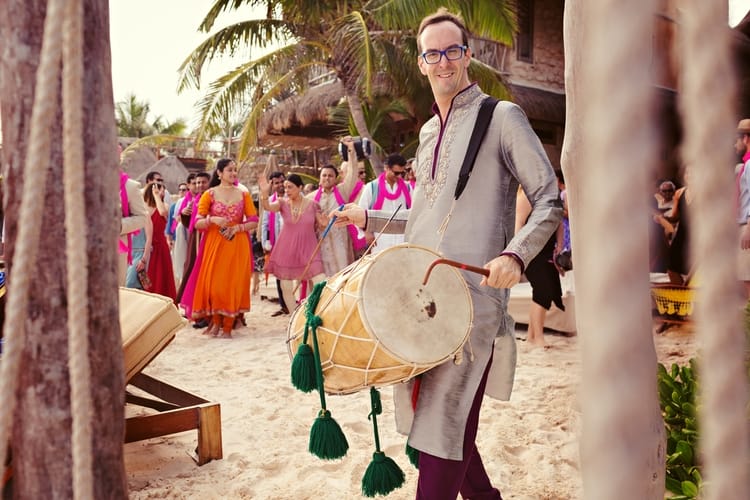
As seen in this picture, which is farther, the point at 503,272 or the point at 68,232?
the point at 503,272

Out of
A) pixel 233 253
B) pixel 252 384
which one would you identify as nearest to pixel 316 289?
pixel 252 384

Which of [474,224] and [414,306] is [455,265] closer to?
[414,306]

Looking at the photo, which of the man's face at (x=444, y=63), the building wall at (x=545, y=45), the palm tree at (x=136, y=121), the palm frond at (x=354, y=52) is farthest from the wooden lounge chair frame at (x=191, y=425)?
the palm tree at (x=136, y=121)

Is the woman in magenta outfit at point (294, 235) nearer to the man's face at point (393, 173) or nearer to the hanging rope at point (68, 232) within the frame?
the man's face at point (393, 173)

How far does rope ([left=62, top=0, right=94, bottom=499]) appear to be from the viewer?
773mm

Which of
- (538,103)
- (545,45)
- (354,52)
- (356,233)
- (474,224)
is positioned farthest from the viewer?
(545,45)

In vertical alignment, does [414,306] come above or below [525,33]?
below

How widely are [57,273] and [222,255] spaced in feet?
15.2

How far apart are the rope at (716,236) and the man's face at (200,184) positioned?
6.99 metres

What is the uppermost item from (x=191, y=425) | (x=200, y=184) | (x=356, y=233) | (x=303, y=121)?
(x=303, y=121)

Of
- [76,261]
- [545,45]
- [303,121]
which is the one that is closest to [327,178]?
[76,261]

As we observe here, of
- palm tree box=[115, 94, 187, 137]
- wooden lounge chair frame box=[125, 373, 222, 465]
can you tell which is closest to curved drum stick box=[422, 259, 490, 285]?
wooden lounge chair frame box=[125, 373, 222, 465]

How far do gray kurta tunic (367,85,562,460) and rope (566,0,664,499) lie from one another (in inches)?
50.4

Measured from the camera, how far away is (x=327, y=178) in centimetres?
654
